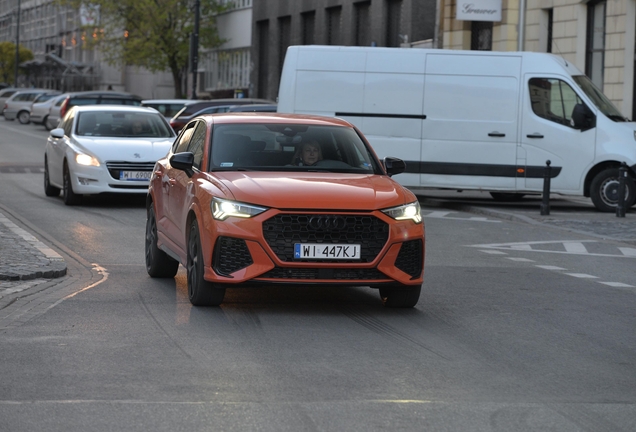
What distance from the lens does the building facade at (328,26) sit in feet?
141

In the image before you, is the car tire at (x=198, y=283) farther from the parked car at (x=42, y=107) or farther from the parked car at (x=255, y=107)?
the parked car at (x=42, y=107)

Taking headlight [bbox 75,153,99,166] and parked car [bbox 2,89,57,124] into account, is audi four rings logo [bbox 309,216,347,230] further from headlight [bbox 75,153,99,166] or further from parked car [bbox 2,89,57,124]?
parked car [bbox 2,89,57,124]

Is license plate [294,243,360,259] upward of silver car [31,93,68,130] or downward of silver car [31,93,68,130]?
downward

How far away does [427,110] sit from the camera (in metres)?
21.1

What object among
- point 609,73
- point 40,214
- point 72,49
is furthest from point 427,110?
point 72,49

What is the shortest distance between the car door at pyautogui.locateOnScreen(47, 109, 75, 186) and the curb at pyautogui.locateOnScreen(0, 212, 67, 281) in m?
5.36

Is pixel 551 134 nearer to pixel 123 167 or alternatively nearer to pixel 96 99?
pixel 123 167

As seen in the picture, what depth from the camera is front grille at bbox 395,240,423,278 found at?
930cm

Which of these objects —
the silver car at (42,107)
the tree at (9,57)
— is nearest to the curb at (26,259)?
the silver car at (42,107)

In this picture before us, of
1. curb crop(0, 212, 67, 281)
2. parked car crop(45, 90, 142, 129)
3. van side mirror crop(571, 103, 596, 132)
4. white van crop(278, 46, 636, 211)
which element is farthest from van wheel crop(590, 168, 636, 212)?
parked car crop(45, 90, 142, 129)

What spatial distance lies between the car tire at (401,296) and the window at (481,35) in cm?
2710

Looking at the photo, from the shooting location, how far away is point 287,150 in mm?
10195

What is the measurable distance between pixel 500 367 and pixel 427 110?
13.9 m

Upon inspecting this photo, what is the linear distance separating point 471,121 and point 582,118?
179 centimetres
